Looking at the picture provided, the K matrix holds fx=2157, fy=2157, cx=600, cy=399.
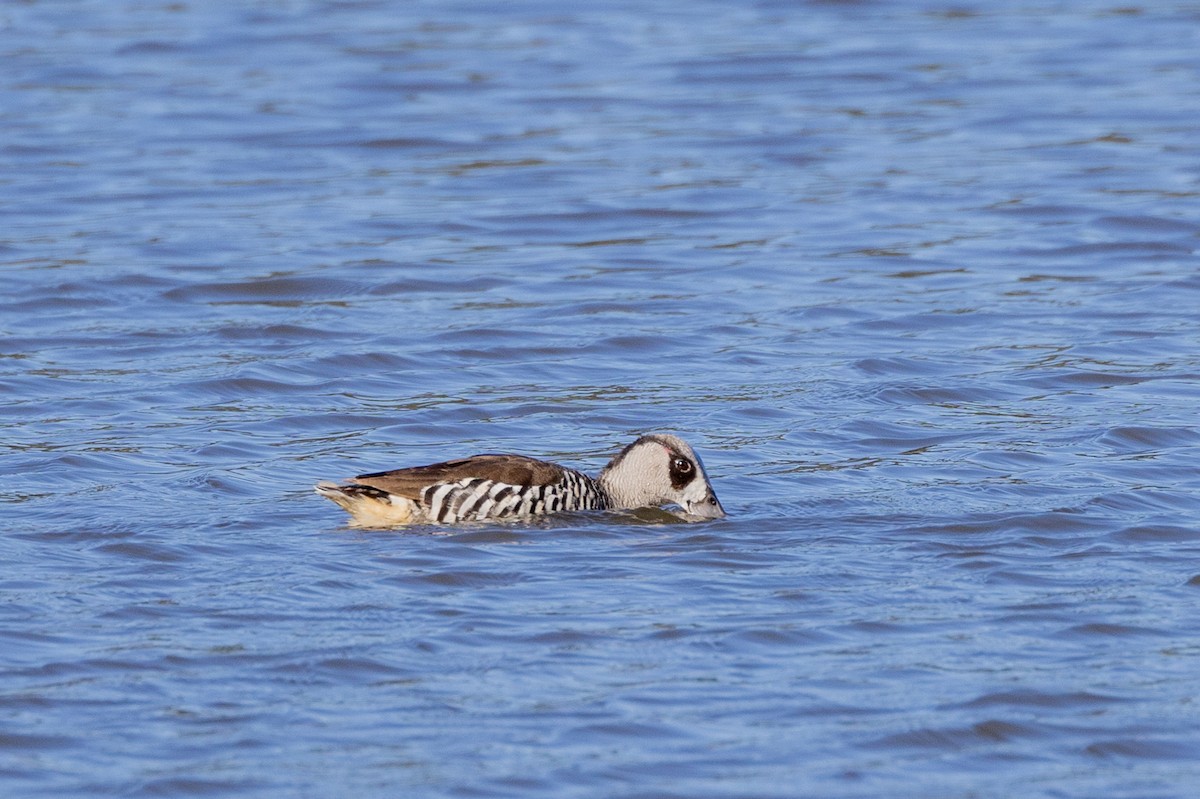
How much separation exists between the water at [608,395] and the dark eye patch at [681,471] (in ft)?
0.91

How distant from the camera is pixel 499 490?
33.2 feet

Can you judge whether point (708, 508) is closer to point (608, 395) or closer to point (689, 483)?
point (689, 483)

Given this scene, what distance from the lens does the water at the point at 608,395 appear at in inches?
290

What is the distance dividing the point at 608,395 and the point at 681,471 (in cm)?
257

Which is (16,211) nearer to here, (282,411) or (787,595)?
(282,411)

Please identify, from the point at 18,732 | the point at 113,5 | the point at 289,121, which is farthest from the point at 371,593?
the point at 113,5

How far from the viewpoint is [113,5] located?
29297 millimetres

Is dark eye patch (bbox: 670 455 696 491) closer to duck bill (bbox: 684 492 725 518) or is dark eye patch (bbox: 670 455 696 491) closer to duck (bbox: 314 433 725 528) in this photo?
duck (bbox: 314 433 725 528)

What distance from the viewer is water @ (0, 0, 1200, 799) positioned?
7363 millimetres

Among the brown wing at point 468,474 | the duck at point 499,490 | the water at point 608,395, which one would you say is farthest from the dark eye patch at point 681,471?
the brown wing at point 468,474

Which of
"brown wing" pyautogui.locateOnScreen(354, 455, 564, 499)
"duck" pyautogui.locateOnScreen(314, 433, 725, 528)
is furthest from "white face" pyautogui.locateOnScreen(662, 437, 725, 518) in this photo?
"brown wing" pyautogui.locateOnScreen(354, 455, 564, 499)

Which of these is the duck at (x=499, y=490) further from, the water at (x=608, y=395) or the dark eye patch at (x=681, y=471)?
the water at (x=608, y=395)

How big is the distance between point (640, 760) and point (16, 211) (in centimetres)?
1316

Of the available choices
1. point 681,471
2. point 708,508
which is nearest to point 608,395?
point 681,471
